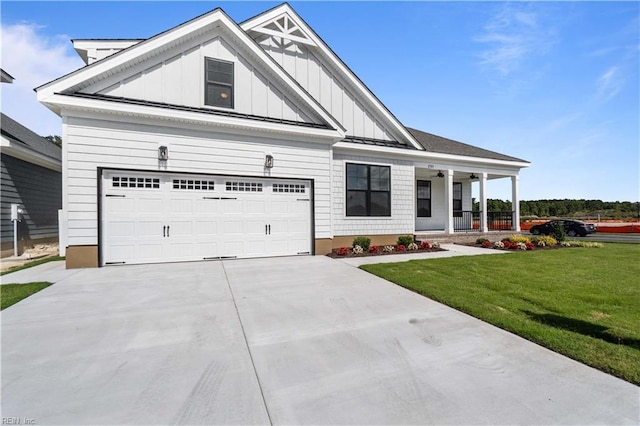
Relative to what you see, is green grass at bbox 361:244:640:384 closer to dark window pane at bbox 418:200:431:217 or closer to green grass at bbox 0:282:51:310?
dark window pane at bbox 418:200:431:217

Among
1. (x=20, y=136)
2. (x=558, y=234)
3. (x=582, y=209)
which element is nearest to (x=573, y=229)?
(x=558, y=234)

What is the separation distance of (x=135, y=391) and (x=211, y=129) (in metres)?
7.43

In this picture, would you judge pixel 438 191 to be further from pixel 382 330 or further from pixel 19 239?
pixel 19 239

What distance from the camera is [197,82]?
8.55 meters

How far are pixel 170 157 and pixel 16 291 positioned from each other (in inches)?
170

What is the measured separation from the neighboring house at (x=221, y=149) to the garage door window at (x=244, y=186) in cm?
3

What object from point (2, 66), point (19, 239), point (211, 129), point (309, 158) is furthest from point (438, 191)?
point (2, 66)

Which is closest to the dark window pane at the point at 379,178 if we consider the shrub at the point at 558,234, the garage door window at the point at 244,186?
the garage door window at the point at 244,186

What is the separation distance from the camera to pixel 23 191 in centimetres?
1101

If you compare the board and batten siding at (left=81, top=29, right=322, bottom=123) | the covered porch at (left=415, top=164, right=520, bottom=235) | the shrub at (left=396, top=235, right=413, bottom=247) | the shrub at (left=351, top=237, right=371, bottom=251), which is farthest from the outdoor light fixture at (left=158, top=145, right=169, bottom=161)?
the covered porch at (left=415, top=164, right=520, bottom=235)

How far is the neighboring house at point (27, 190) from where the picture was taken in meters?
9.96

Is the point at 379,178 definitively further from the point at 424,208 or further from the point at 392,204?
the point at 424,208

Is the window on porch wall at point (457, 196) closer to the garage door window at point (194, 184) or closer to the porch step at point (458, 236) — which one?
the porch step at point (458, 236)

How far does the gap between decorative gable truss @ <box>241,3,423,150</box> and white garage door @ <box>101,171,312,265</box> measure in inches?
152
